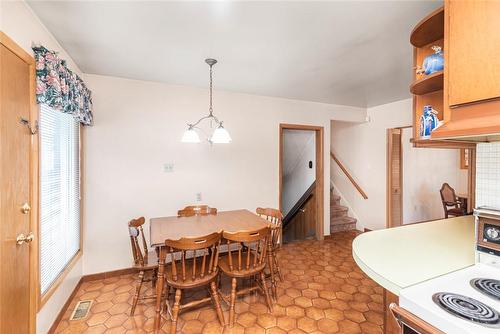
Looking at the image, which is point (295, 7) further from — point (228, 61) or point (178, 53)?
point (178, 53)

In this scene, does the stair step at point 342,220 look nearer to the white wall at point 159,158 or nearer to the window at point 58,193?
the white wall at point 159,158

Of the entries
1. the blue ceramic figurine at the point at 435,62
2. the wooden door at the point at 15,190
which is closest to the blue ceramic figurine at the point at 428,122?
the blue ceramic figurine at the point at 435,62

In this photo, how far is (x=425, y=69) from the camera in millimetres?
1430

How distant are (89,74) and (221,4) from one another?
2095 millimetres

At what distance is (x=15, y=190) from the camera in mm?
1425

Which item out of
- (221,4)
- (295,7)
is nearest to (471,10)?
(295,7)

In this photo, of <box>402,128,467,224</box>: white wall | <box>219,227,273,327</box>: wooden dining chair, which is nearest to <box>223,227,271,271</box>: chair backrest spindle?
<box>219,227,273,327</box>: wooden dining chair

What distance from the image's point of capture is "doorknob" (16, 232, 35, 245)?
1441mm

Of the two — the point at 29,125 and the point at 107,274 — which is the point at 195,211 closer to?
the point at 107,274

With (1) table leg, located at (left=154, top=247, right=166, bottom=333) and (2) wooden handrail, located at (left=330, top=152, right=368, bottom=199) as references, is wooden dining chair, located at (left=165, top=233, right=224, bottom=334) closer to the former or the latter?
(1) table leg, located at (left=154, top=247, right=166, bottom=333)

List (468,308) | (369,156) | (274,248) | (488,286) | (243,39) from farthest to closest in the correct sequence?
(369,156), (274,248), (243,39), (488,286), (468,308)

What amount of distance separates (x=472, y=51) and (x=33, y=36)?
264 cm

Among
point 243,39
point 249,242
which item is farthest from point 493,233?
point 243,39

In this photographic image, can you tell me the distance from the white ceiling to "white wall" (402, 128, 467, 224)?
167 cm
